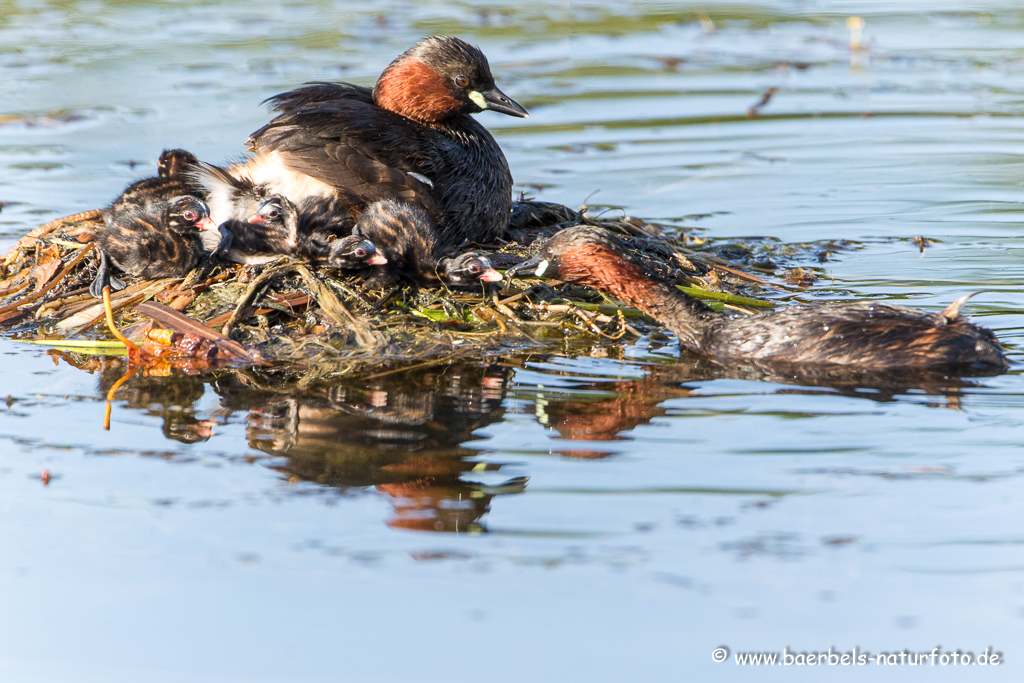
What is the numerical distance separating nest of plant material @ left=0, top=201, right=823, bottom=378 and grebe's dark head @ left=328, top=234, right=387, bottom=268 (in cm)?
16

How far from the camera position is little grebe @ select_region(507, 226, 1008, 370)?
5352mm

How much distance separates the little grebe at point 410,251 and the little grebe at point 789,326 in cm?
27

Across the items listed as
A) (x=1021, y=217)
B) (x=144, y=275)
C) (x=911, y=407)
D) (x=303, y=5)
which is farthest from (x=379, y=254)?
(x=303, y=5)

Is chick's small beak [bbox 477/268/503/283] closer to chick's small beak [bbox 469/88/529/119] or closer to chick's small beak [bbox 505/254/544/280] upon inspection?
chick's small beak [bbox 505/254/544/280]

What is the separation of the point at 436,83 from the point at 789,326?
2.38 meters

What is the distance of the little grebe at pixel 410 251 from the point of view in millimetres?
5812

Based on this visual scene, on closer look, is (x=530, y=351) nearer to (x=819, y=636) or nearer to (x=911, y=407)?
(x=911, y=407)

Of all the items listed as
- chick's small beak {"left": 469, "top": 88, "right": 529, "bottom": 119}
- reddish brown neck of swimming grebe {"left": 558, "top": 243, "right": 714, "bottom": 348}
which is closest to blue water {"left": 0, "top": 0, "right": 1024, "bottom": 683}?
reddish brown neck of swimming grebe {"left": 558, "top": 243, "right": 714, "bottom": 348}

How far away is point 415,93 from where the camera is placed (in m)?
6.59

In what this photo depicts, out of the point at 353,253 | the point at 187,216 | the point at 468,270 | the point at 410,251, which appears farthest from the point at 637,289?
the point at 187,216

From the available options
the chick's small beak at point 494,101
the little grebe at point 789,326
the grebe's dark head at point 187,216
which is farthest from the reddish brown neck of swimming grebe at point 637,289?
the grebe's dark head at point 187,216

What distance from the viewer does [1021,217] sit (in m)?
7.85

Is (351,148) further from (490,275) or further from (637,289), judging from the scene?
(637,289)

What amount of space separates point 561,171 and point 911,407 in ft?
15.3
